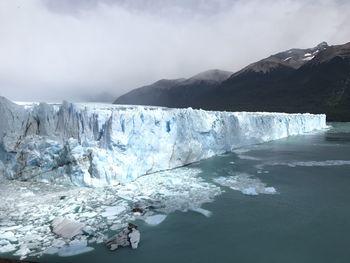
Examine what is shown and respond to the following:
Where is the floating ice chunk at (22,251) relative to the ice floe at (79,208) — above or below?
below

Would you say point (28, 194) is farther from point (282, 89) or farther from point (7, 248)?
point (282, 89)

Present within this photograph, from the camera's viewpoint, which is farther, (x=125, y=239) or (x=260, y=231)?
(x=260, y=231)

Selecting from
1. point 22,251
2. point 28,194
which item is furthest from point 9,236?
point 28,194

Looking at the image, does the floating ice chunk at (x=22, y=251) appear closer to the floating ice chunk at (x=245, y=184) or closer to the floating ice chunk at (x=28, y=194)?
the floating ice chunk at (x=28, y=194)

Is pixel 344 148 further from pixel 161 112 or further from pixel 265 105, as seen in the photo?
pixel 265 105

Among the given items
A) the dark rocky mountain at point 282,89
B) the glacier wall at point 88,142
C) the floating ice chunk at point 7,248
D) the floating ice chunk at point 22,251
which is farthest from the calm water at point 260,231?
the dark rocky mountain at point 282,89

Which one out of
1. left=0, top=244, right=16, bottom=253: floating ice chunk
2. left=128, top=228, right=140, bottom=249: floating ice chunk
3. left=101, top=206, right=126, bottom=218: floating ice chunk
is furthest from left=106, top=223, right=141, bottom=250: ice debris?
left=0, top=244, right=16, bottom=253: floating ice chunk
